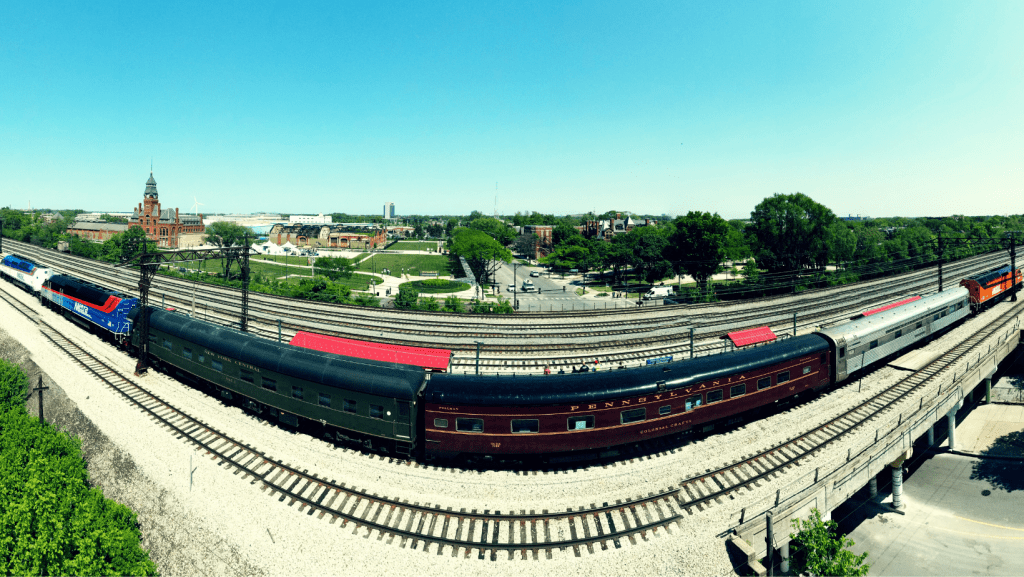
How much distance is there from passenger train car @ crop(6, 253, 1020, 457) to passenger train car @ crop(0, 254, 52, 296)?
42.9 m

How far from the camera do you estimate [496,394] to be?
665 inches

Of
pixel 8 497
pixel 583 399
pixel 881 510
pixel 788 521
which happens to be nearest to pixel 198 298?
pixel 8 497

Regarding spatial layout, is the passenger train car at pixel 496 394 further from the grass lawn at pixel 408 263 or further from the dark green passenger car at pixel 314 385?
the grass lawn at pixel 408 263

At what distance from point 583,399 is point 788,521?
26.3 ft

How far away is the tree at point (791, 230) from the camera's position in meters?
60.8

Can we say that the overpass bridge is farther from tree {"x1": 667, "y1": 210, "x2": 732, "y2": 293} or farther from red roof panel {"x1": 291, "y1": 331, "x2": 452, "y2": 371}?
tree {"x1": 667, "y1": 210, "x2": 732, "y2": 293}

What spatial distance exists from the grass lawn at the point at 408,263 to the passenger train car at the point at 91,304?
153 feet

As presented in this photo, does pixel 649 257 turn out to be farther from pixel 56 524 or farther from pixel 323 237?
pixel 323 237

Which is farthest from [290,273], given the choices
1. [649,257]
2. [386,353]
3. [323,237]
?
[386,353]

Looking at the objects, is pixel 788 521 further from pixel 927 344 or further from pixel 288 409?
pixel 927 344

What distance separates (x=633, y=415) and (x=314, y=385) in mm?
14123

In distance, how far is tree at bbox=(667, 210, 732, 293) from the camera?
196 feet

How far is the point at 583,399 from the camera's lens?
56.0 ft

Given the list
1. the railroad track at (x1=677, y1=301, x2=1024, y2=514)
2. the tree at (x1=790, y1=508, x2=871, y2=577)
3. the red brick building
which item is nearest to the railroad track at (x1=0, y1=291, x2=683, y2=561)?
the railroad track at (x1=677, y1=301, x2=1024, y2=514)
